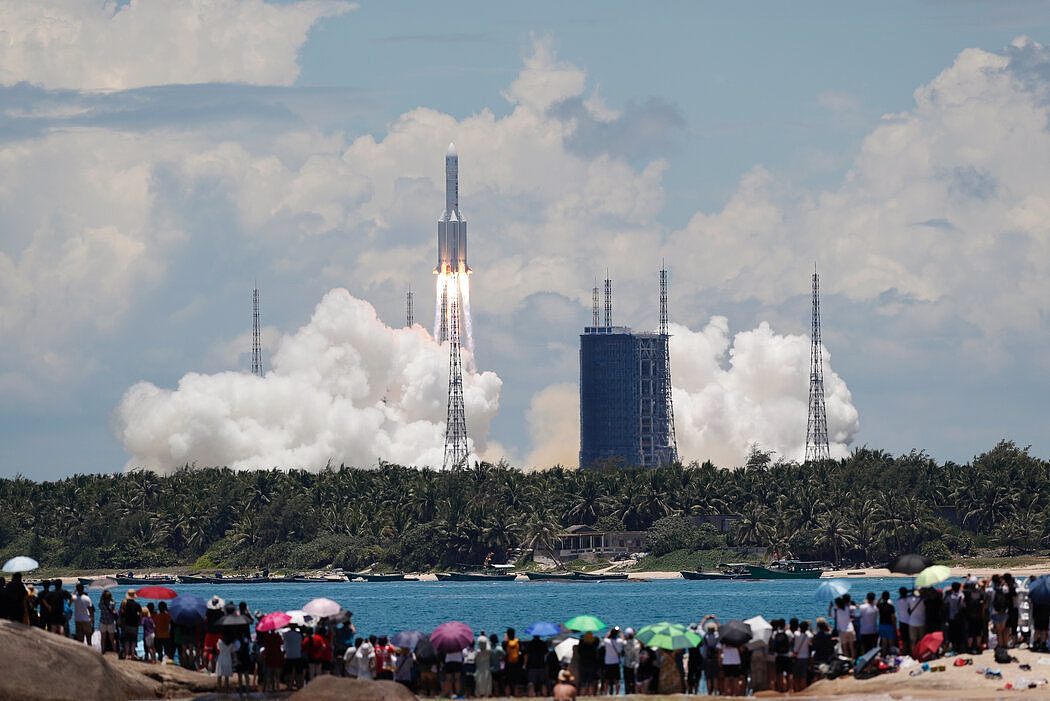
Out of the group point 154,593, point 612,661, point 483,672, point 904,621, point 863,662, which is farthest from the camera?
point 154,593

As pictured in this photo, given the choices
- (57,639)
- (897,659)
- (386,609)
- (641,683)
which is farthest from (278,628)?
(386,609)

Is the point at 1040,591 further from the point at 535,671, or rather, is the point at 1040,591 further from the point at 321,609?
the point at 321,609

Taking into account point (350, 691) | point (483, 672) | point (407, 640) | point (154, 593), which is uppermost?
point (154, 593)

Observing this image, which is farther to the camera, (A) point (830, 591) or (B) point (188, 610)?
(A) point (830, 591)

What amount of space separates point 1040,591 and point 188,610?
25756 millimetres

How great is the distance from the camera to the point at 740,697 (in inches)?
2478

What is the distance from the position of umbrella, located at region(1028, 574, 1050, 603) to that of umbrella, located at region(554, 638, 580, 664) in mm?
13597

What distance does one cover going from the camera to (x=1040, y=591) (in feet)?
205

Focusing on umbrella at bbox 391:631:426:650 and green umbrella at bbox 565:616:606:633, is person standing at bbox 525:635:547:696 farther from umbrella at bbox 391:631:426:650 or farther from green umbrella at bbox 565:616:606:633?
umbrella at bbox 391:631:426:650

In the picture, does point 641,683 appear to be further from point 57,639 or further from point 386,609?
point 386,609

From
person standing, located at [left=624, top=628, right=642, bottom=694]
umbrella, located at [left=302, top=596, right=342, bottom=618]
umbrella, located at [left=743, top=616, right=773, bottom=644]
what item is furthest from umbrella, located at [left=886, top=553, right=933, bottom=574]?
umbrella, located at [left=302, top=596, right=342, bottom=618]

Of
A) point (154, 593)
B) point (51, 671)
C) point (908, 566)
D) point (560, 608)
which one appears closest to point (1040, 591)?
point (908, 566)

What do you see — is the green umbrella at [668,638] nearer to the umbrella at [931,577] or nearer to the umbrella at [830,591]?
the umbrella at [830,591]

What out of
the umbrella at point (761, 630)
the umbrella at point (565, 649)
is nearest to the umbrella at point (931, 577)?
the umbrella at point (761, 630)
